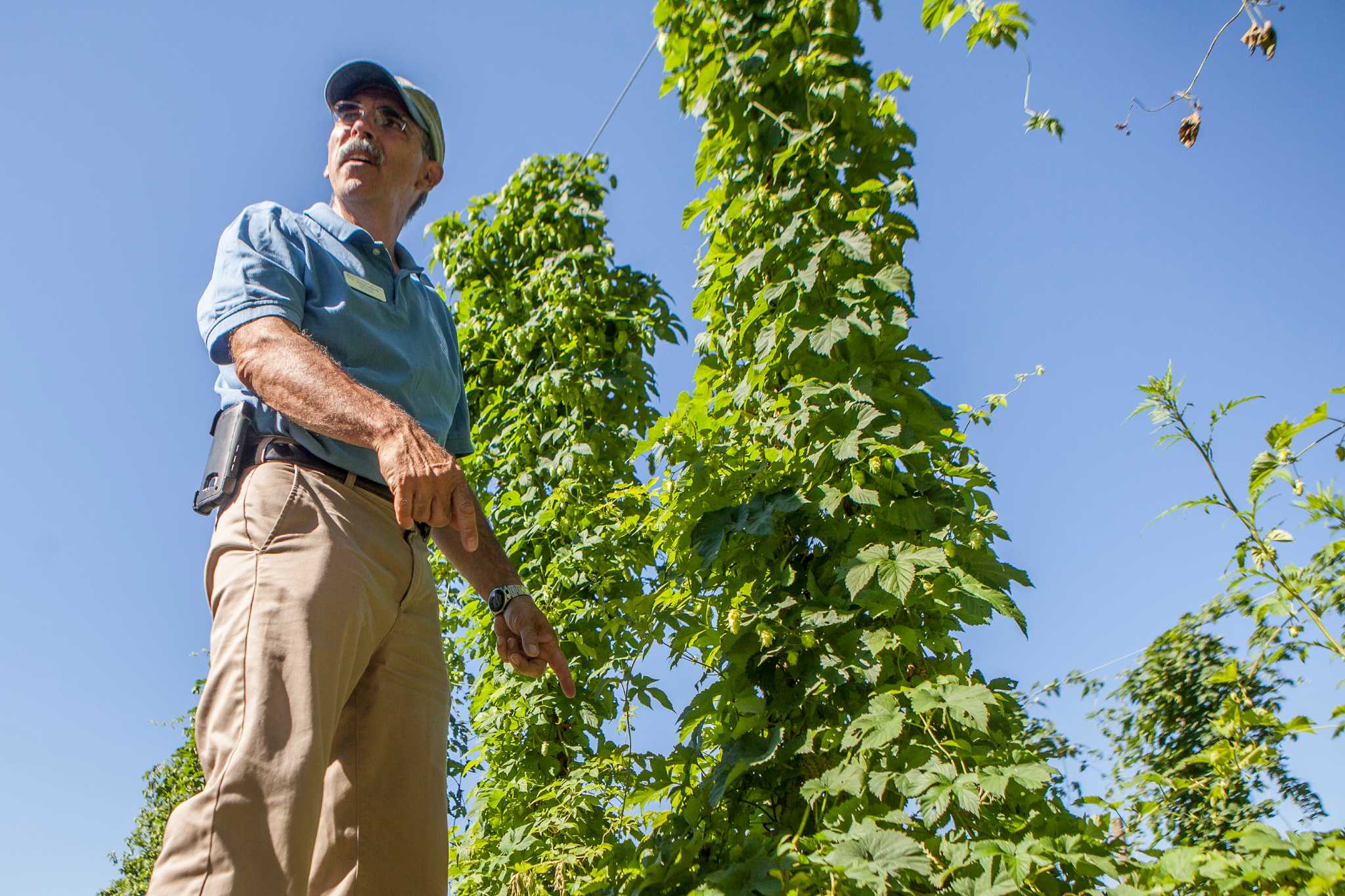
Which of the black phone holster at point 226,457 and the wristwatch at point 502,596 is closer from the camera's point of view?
the black phone holster at point 226,457

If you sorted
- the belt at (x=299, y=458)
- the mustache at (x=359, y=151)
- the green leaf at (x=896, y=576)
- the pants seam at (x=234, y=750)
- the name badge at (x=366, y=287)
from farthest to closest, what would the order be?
the mustache at (x=359, y=151) < the name badge at (x=366, y=287) < the green leaf at (x=896, y=576) < the belt at (x=299, y=458) < the pants seam at (x=234, y=750)

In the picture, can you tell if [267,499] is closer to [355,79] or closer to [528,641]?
[528,641]

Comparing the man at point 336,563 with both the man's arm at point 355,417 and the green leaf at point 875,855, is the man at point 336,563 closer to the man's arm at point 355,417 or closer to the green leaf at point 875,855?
the man's arm at point 355,417

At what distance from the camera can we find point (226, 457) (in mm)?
1621

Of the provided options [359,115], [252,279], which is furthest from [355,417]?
[359,115]

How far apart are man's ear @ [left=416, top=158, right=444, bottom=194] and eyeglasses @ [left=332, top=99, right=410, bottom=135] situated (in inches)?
5.5

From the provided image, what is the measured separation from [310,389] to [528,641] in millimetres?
700

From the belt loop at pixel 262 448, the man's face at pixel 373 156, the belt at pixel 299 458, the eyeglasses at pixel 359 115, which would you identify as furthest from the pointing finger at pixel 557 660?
the eyeglasses at pixel 359 115

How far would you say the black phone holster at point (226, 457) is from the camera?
1.60m

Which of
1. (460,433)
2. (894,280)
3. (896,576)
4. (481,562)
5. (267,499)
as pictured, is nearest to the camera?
(267,499)

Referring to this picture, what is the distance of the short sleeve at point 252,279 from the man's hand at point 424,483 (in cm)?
36

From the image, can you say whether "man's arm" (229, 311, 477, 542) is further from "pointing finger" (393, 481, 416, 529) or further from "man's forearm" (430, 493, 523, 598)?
"man's forearm" (430, 493, 523, 598)

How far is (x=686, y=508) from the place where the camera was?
209cm

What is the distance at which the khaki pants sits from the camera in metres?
1.30
